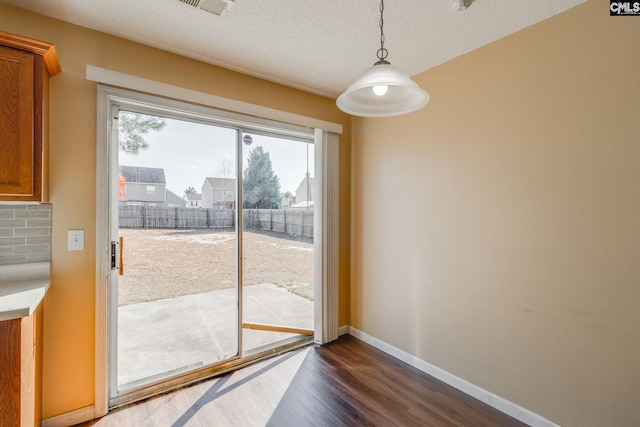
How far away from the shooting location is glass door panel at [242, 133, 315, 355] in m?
2.85

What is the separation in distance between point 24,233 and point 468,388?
334 centimetres

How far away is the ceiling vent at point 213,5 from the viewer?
5.91 feet

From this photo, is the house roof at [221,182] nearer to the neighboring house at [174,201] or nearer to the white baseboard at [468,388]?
the neighboring house at [174,201]

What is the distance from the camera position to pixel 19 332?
4.59 feet

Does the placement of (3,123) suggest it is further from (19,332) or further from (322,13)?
(322,13)

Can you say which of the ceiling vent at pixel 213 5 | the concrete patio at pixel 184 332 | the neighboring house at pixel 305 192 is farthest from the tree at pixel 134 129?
the neighboring house at pixel 305 192

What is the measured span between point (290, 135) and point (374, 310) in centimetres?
207

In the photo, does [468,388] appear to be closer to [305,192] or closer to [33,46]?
[305,192]

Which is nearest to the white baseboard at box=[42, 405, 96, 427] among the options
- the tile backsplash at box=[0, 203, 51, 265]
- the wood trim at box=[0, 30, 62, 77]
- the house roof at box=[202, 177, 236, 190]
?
the tile backsplash at box=[0, 203, 51, 265]

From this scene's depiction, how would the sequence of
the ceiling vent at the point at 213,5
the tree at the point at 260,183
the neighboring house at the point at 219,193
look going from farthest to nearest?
1. the tree at the point at 260,183
2. the neighboring house at the point at 219,193
3. the ceiling vent at the point at 213,5

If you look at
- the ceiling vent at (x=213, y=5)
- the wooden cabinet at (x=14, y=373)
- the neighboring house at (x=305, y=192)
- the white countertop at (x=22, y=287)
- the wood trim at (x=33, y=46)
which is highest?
the ceiling vent at (x=213, y=5)

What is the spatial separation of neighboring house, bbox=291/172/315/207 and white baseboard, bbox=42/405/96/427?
2.29m

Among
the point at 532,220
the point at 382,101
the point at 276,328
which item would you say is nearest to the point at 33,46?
the point at 382,101

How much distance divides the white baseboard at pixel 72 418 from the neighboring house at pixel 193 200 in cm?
157
